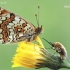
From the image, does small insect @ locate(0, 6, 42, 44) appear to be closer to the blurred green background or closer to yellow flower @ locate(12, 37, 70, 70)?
yellow flower @ locate(12, 37, 70, 70)

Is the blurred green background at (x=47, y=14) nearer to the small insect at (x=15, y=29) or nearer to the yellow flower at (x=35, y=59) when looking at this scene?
the small insect at (x=15, y=29)

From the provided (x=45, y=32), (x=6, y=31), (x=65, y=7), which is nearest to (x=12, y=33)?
(x=6, y=31)

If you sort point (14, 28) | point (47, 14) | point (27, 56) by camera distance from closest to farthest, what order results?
1. point (27, 56)
2. point (14, 28)
3. point (47, 14)

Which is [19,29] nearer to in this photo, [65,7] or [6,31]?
[6,31]

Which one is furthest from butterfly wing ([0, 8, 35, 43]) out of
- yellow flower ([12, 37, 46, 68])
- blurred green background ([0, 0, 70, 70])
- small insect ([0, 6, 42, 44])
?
blurred green background ([0, 0, 70, 70])

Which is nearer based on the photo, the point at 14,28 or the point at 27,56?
the point at 27,56

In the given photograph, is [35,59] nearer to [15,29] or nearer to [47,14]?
[15,29]

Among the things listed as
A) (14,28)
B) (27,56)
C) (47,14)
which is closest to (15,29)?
(14,28)

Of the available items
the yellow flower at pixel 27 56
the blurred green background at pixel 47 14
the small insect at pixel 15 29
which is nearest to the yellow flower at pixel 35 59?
the yellow flower at pixel 27 56
